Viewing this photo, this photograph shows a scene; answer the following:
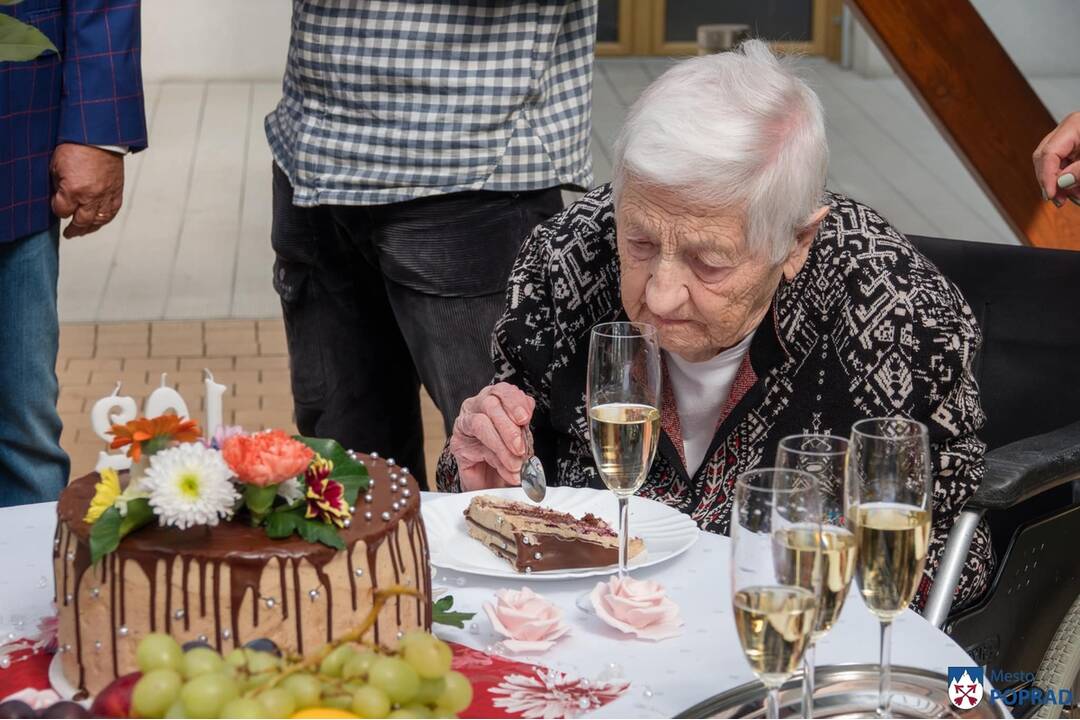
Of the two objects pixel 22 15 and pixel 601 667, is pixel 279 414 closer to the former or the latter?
pixel 22 15

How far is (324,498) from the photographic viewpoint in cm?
127

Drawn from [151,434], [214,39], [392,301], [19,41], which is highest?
[19,41]

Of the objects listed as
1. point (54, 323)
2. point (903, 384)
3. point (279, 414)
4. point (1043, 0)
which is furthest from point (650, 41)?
point (903, 384)

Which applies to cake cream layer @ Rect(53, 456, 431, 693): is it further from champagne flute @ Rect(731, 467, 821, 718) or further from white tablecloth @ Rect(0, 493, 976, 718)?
champagne flute @ Rect(731, 467, 821, 718)

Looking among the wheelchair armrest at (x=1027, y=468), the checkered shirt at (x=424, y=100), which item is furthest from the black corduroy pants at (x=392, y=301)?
the wheelchair armrest at (x=1027, y=468)

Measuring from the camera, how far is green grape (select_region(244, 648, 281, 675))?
0.96m

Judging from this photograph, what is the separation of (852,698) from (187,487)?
1.92 feet

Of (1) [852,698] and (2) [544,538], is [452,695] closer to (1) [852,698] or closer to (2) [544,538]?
(1) [852,698]

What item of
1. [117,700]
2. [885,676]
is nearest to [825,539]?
[885,676]

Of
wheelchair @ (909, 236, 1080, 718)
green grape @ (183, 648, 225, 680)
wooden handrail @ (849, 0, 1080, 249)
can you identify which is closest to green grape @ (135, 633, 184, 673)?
green grape @ (183, 648, 225, 680)

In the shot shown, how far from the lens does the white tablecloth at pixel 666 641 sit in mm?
1356

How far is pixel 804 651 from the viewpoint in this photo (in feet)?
3.69

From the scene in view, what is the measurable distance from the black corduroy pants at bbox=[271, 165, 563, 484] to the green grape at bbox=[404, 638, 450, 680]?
1665mm

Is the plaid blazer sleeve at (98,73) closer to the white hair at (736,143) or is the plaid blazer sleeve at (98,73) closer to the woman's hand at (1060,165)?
the white hair at (736,143)
